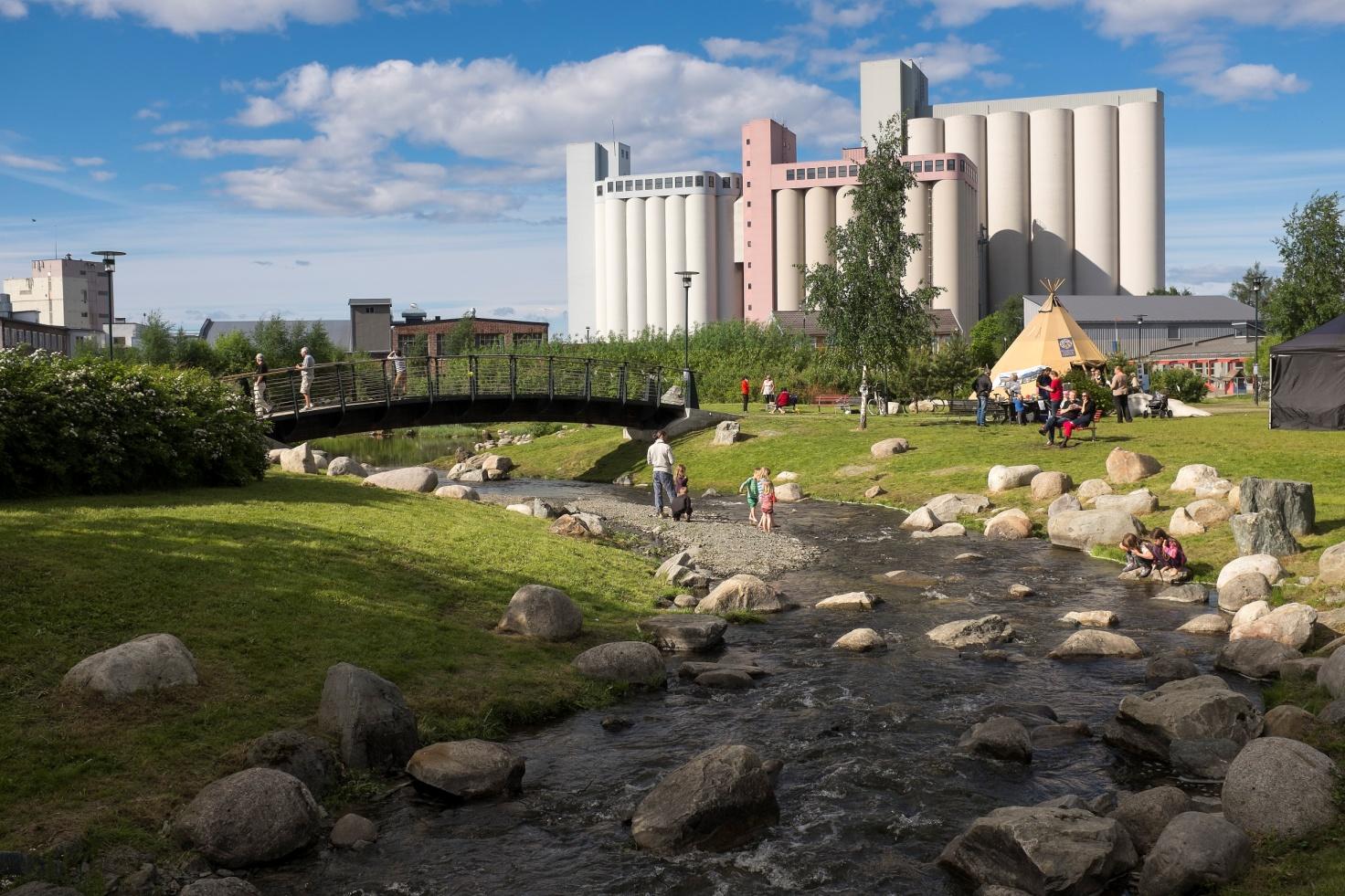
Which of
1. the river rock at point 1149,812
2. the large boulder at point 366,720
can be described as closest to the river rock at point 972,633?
the river rock at point 1149,812

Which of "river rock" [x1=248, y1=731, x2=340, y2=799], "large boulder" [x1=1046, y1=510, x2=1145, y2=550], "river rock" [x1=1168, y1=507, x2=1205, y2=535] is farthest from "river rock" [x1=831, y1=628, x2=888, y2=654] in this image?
"river rock" [x1=1168, y1=507, x2=1205, y2=535]

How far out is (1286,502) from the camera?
66.9ft

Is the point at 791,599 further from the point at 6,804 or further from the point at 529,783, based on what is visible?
the point at 6,804

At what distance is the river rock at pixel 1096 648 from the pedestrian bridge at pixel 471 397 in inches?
888

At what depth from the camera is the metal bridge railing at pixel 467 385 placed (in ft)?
116

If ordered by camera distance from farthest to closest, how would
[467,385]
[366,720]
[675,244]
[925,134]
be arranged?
[675,244], [925,134], [467,385], [366,720]

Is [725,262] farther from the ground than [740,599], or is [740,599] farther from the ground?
[725,262]

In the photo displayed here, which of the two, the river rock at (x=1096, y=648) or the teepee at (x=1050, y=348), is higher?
the teepee at (x=1050, y=348)

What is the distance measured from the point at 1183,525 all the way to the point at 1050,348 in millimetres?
32490

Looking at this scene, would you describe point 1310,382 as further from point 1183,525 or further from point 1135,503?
point 1183,525

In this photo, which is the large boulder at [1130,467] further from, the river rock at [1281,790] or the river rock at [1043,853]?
the river rock at [1043,853]

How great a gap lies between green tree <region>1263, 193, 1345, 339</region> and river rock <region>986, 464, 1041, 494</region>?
1655 inches

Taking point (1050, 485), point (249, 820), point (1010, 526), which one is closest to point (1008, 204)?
point (1050, 485)

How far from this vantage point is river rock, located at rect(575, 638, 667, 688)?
45.1 feet
